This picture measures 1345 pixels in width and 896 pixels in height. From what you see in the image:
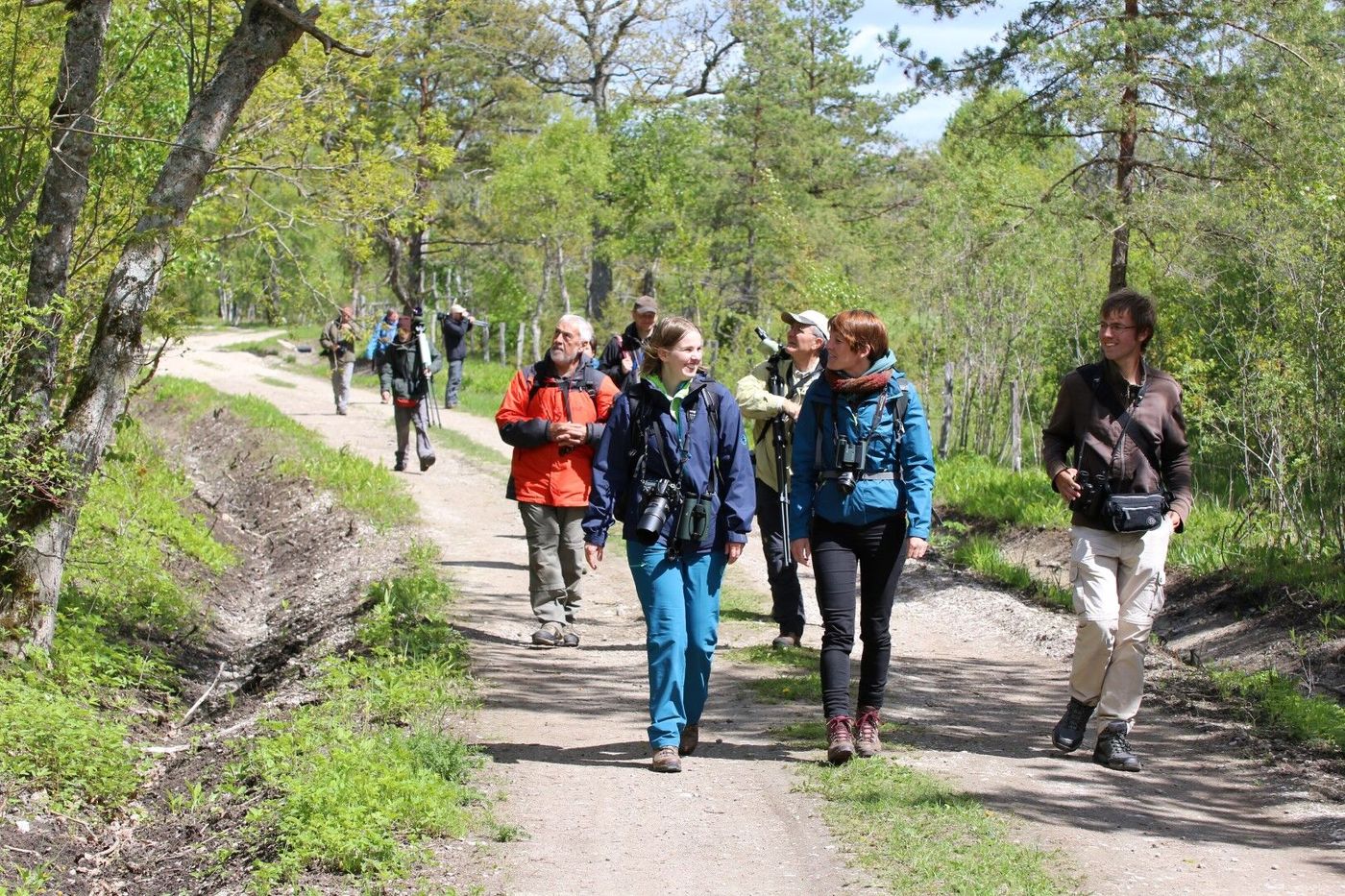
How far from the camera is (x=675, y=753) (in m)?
6.22

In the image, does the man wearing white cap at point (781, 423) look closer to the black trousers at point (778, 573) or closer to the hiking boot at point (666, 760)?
the black trousers at point (778, 573)

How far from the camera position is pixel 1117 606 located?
656 centimetres

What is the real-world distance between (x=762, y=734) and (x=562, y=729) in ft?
3.25

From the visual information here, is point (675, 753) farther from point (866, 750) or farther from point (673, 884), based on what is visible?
point (673, 884)

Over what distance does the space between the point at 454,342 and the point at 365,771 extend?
2019 cm

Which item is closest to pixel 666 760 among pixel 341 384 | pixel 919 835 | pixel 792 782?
pixel 792 782

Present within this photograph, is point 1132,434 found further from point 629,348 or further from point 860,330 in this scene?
point 629,348

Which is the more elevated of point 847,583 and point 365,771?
point 847,583

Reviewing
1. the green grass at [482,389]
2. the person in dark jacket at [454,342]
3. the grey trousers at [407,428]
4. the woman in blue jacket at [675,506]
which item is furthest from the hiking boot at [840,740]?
the green grass at [482,389]

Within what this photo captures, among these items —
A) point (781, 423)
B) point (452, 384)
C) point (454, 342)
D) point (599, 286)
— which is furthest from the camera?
point (599, 286)

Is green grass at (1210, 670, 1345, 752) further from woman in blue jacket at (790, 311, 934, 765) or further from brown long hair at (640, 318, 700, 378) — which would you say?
brown long hair at (640, 318, 700, 378)

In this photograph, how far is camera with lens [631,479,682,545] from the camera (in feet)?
20.1

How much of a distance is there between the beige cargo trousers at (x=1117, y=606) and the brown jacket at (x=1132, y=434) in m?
0.15

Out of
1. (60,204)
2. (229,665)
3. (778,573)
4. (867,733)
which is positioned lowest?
(229,665)
